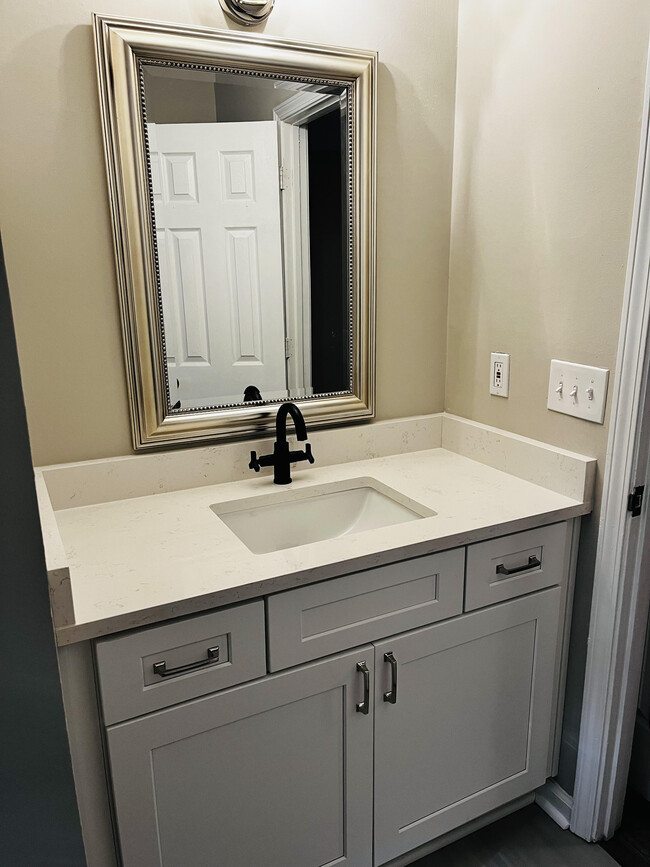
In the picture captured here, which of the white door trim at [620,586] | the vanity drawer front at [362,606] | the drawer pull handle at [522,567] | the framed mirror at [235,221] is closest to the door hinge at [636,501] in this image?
the white door trim at [620,586]

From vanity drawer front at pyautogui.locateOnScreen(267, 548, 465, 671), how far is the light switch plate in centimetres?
44

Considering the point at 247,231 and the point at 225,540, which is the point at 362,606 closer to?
the point at 225,540

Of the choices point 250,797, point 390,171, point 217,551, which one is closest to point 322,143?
point 390,171

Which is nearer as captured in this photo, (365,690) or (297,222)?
(365,690)

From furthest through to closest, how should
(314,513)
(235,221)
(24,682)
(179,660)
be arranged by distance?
(314,513) → (235,221) → (179,660) → (24,682)

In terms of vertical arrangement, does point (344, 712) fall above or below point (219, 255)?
below

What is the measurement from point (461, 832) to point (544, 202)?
1.56 m

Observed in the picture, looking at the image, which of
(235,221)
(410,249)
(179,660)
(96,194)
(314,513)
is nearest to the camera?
(179,660)

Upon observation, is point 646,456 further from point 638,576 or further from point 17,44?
point 17,44

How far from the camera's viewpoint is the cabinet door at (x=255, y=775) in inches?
43.8

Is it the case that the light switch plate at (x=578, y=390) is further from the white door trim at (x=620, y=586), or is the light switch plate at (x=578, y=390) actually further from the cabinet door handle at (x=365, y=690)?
the cabinet door handle at (x=365, y=690)

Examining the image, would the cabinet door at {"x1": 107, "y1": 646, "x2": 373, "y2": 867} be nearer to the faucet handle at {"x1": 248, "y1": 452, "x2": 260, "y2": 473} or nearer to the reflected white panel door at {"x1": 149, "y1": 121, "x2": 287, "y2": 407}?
the faucet handle at {"x1": 248, "y1": 452, "x2": 260, "y2": 473}

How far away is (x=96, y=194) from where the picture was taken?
4.49ft

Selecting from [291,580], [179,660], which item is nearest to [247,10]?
[291,580]
